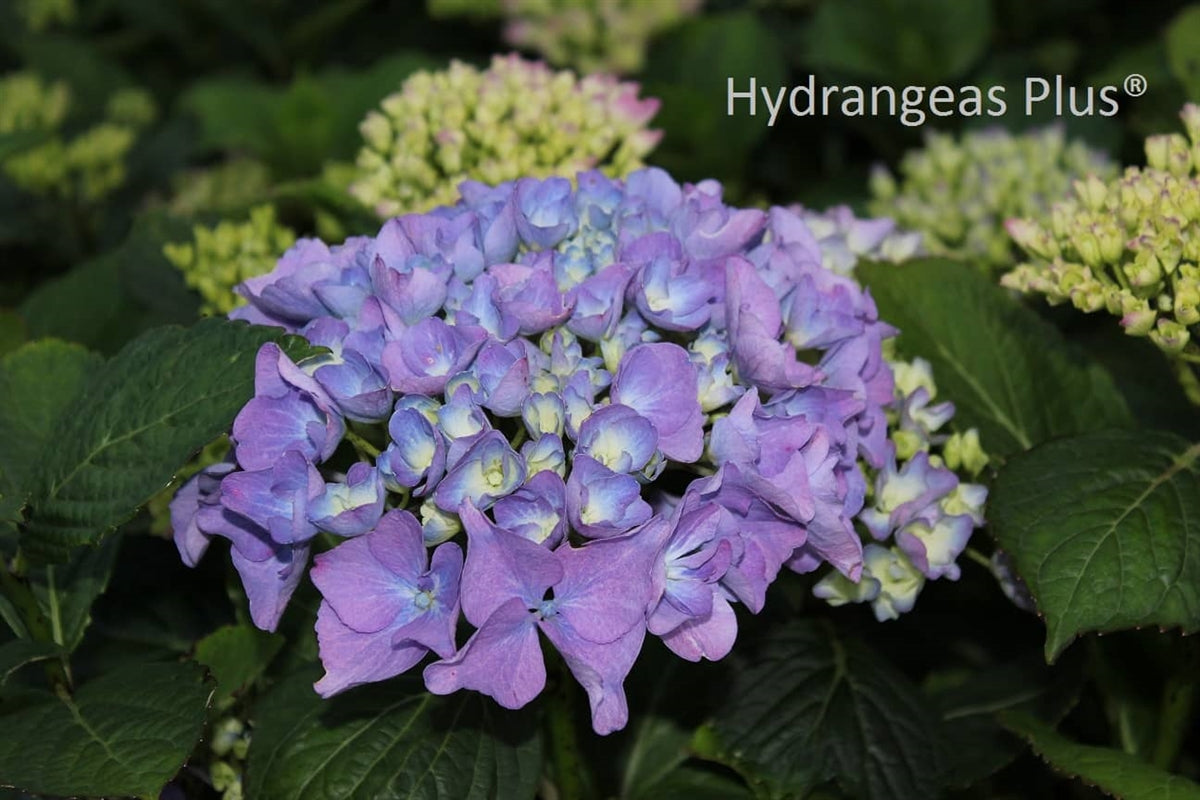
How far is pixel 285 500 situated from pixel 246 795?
257 mm

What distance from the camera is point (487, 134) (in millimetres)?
1409

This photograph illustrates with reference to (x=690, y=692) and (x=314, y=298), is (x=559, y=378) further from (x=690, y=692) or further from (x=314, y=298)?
(x=690, y=692)

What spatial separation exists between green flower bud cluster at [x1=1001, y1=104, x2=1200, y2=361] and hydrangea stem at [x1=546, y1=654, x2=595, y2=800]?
1.67 feet

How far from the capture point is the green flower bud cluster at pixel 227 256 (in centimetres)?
138

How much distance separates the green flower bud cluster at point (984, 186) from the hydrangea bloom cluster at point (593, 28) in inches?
19.9

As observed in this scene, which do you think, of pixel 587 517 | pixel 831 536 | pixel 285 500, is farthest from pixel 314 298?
pixel 831 536

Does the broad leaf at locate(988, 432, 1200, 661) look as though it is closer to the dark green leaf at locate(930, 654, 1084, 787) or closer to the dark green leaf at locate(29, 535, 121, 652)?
the dark green leaf at locate(930, 654, 1084, 787)

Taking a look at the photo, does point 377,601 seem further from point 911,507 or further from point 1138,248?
point 1138,248

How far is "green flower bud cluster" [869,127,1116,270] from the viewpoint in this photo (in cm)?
160

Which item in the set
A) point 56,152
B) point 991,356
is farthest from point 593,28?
point 991,356

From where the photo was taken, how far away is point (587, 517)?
0.83 meters

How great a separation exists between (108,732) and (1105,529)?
0.75 metres

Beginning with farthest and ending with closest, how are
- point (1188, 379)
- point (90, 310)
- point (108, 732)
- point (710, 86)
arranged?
point (710, 86)
point (90, 310)
point (1188, 379)
point (108, 732)

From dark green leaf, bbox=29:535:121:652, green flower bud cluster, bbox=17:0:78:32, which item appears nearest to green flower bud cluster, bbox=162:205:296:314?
dark green leaf, bbox=29:535:121:652
